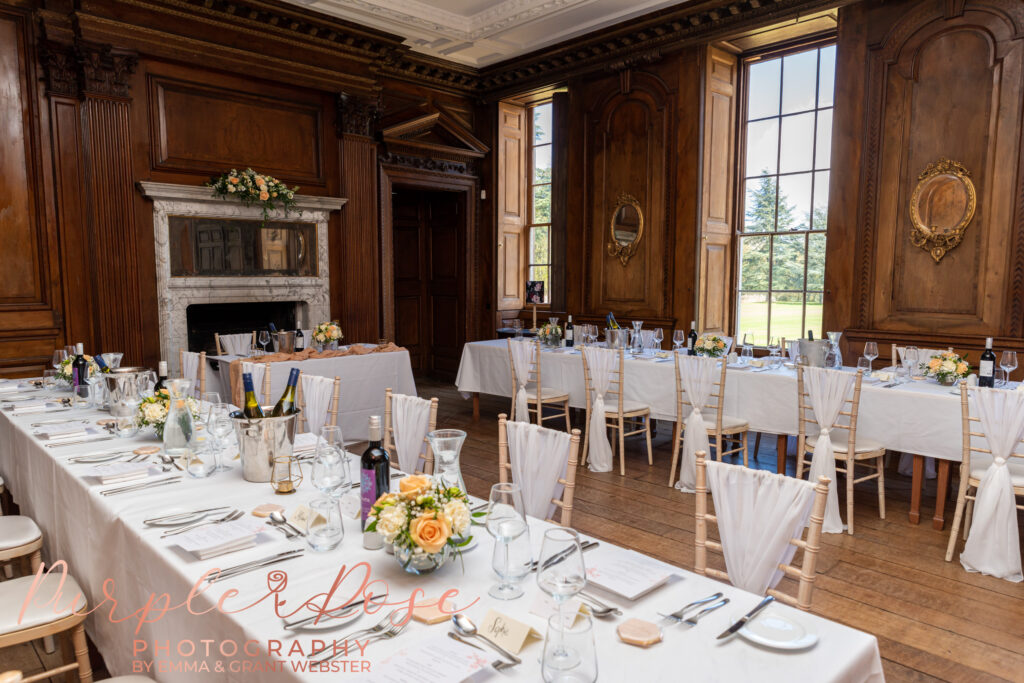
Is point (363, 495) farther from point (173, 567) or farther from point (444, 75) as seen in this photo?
point (444, 75)

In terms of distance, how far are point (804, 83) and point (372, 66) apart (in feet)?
16.1

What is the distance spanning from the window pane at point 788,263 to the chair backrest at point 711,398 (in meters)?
2.64

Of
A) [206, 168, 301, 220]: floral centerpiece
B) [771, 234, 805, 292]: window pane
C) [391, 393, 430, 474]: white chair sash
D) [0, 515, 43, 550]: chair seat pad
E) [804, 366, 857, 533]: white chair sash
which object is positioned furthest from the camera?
[771, 234, 805, 292]: window pane

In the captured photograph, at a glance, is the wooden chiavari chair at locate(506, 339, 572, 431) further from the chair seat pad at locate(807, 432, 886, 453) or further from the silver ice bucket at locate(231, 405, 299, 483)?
the silver ice bucket at locate(231, 405, 299, 483)

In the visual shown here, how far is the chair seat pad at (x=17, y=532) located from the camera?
100 inches

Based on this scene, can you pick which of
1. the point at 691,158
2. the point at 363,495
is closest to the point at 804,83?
the point at 691,158

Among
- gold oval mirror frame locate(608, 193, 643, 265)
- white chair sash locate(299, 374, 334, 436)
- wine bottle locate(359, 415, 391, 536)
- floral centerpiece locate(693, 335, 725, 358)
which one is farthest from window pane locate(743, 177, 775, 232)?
wine bottle locate(359, 415, 391, 536)

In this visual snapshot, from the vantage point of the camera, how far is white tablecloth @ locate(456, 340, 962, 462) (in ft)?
13.0

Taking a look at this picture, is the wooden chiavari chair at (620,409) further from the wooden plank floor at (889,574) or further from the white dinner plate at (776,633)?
the white dinner plate at (776,633)

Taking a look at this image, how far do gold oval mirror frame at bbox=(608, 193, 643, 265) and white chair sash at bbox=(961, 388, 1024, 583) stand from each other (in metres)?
4.81

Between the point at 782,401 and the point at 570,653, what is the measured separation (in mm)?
4027

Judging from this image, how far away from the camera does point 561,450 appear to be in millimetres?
2336

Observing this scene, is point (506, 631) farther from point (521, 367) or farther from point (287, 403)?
point (521, 367)

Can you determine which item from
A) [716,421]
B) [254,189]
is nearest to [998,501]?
[716,421]
